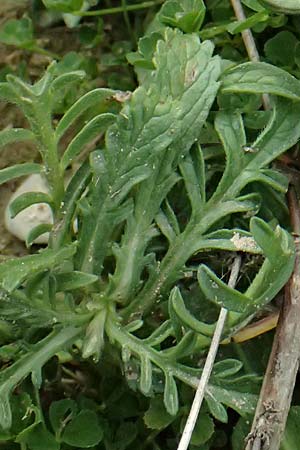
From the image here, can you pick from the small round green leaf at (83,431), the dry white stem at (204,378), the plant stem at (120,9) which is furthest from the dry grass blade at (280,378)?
the plant stem at (120,9)

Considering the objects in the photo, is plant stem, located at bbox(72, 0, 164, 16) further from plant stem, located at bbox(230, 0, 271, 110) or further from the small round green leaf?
the small round green leaf

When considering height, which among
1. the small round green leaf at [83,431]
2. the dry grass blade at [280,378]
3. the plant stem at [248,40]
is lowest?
the small round green leaf at [83,431]

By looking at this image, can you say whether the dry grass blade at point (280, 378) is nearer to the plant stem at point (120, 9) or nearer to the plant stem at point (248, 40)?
the plant stem at point (248, 40)

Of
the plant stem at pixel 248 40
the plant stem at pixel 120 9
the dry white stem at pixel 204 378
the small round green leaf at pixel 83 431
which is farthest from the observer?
the plant stem at pixel 120 9

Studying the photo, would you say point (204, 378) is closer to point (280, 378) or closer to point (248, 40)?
point (280, 378)

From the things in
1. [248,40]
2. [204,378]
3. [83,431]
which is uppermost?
[248,40]

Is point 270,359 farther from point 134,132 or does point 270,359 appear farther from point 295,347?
point 134,132

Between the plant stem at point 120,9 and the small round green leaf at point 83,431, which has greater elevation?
the plant stem at point 120,9

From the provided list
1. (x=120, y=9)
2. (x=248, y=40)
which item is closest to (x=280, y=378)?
(x=248, y=40)

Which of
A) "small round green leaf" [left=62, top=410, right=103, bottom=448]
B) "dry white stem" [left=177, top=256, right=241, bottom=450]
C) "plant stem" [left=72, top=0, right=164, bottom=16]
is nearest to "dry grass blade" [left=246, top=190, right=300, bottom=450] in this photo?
"dry white stem" [left=177, top=256, right=241, bottom=450]
